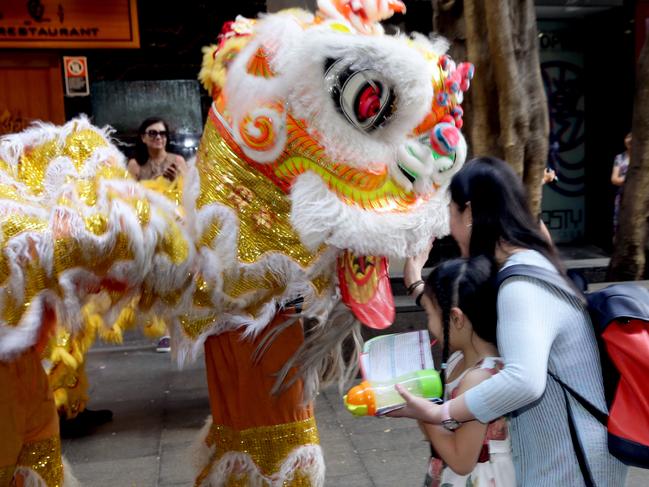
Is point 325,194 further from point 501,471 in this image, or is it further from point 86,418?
point 86,418

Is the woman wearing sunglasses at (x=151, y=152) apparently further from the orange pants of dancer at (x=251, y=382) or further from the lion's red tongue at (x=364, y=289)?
the lion's red tongue at (x=364, y=289)

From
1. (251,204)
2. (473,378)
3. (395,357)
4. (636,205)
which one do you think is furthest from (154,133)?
(473,378)

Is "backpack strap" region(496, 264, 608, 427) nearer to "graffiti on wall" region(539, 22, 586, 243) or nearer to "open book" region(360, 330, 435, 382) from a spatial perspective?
"open book" region(360, 330, 435, 382)

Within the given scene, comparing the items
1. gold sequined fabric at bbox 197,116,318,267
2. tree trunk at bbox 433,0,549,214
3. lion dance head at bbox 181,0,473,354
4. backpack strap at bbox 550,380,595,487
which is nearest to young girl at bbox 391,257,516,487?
backpack strap at bbox 550,380,595,487

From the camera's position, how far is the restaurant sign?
6527 mm

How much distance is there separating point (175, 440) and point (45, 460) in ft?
6.38

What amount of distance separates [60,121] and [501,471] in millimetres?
6123

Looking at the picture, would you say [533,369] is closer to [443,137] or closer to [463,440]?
[463,440]

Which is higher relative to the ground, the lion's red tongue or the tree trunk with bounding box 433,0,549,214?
the tree trunk with bounding box 433,0,549,214

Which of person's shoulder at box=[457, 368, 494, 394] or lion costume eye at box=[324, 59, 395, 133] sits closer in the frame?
person's shoulder at box=[457, 368, 494, 394]

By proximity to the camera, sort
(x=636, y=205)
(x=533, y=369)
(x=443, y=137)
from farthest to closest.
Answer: (x=636, y=205) < (x=443, y=137) < (x=533, y=369)

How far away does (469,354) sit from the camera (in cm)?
170

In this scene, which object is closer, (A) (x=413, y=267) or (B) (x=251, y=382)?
(B) (x=251, y=382)

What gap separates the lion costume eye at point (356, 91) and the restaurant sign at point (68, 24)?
5.27 meters
